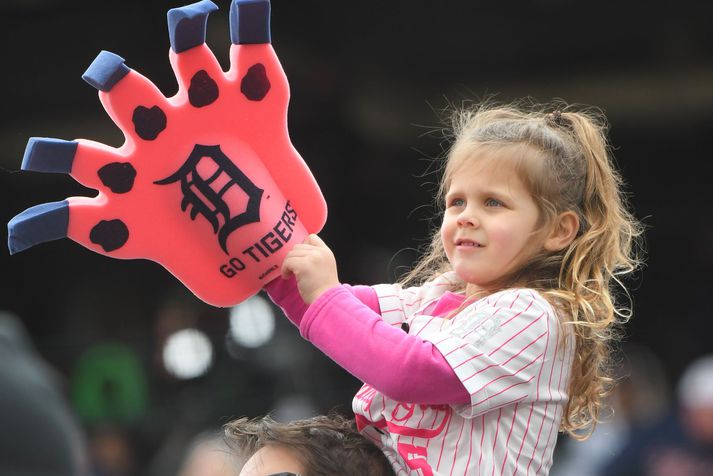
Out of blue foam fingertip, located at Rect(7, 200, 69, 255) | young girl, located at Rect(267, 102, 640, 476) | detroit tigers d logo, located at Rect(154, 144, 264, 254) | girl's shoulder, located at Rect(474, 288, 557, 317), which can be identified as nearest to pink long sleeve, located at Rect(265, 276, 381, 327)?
young girl, located at Rect(267, 102, 640, 476)

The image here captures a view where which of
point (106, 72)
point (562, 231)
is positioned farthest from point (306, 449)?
point (106, 72)

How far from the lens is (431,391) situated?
1.68 metres

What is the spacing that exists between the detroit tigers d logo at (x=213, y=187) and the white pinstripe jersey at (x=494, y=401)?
13.9 inches

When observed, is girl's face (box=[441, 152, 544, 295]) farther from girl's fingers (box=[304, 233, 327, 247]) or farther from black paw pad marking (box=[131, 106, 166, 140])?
black paw pad marking (box=[131, 106, 166, 140])

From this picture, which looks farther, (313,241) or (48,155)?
(313,241)

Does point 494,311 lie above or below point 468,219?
below

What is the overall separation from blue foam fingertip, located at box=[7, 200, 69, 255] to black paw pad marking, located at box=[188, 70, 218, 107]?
0.85 feet

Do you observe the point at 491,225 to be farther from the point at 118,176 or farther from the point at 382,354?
the point at 118,176

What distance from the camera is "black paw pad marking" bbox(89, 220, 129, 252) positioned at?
1771 millimetres

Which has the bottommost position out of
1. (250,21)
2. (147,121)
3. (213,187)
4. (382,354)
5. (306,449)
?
(306,449)

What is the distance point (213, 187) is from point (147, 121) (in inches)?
5.8

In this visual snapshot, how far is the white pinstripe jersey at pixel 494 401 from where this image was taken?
1701 millimetres

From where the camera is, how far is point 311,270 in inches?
70.3

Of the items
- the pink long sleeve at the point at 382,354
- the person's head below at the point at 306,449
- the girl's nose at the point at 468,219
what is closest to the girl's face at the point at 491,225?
the girl's nose at the point at 468,219
